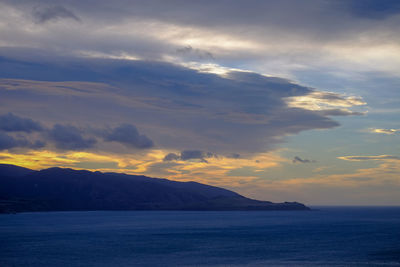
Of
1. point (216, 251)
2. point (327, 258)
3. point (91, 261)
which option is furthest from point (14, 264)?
point (327, 258)

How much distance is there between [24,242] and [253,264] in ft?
247

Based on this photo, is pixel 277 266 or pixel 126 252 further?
pixel 126 252

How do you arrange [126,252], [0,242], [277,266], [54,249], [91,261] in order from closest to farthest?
1. [277,266]
2. [91,261]
3. [126,252]
4. [54,249]
5. [0,242]

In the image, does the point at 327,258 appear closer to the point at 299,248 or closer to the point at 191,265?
the point at 299,248

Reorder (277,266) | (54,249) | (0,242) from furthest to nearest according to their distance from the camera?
(0,242)
(54,249)
(277,266)

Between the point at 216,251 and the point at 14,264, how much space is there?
43896 mm

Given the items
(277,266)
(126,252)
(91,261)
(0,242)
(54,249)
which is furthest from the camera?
(0,242)

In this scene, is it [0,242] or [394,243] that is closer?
[394,243]

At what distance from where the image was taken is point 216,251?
103562 millimetres

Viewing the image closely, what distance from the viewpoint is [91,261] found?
89.7 m

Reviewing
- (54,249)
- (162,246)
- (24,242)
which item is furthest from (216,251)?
(24,242)

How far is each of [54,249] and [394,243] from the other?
3480 inches

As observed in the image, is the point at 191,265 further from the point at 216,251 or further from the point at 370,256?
the point at 370,256

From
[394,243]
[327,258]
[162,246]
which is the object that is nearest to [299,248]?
[327,258]
